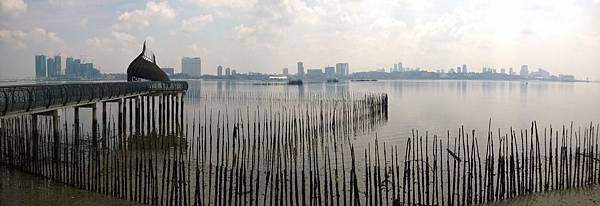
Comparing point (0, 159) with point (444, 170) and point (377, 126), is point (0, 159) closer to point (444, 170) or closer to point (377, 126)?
point (444, 170)

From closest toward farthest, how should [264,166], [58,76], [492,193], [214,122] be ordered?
1. [492,193]
2. [264,166]
3. [214,122]
4. [58,76]

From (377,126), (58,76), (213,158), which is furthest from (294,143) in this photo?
(58,76)

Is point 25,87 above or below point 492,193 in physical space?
above

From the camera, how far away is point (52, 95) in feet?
57.2

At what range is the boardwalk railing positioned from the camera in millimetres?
14703

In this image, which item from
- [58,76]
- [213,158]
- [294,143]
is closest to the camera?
[213,158]

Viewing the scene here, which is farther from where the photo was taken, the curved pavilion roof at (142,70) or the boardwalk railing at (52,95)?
the curved pavilion roof at (142,70)

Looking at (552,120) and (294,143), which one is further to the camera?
(552,120)

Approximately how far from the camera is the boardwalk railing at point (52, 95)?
48.2 feet

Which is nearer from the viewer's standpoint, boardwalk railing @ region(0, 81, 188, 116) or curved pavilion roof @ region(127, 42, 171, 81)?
boardwalk railing @ region(0, 81, 188, 116)

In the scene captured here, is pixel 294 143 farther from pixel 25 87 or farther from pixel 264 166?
pixel 25 87

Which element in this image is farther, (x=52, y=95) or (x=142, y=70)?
(x=142, y=70)

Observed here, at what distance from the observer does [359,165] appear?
19.0 meters

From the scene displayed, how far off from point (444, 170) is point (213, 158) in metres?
8.66
